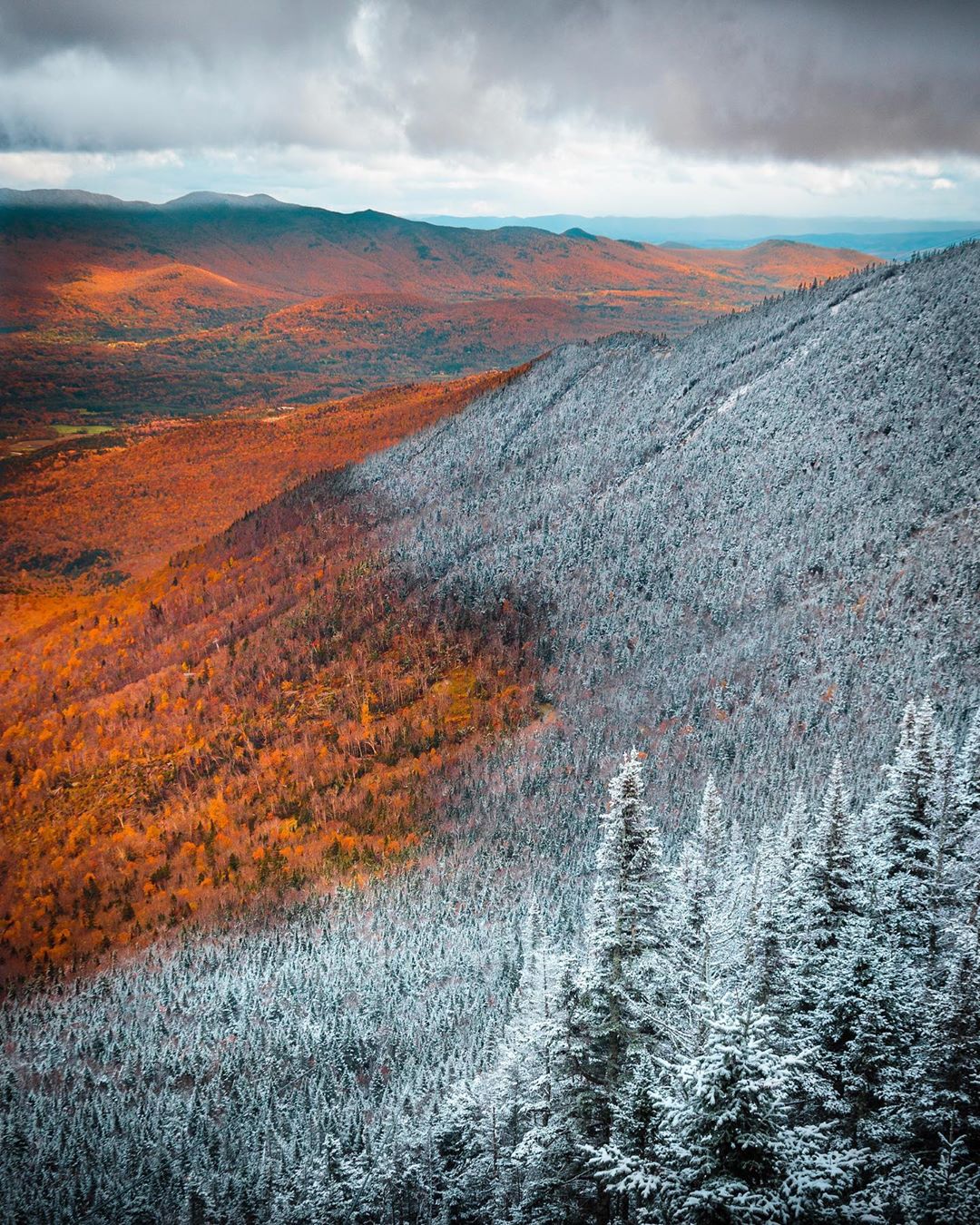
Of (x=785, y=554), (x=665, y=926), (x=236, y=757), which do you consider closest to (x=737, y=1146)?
(x=665, y=926)

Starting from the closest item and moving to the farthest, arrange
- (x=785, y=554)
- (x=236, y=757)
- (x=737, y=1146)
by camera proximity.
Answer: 1. (x=737, y=1146)
2. (x=785, y=554)
3. (x=236, y=757)

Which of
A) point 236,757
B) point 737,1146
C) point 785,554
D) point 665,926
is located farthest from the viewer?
Answer: point 236,757

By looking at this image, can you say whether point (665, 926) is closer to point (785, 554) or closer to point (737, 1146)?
point (737, 1146)

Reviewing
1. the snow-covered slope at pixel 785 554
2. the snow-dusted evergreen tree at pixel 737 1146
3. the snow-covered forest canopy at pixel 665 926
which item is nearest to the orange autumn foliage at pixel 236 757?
the snow-covered forest canopy at pixel 665 926

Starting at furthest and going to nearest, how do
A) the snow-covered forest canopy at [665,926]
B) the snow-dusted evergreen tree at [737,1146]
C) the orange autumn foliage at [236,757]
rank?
the orange autumn foliage at [236,757], the snow-covered forest canopy at [665,926], the snow-dusted evergreen tree at [737,1146]

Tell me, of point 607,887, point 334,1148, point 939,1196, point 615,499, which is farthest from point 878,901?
point 615,499

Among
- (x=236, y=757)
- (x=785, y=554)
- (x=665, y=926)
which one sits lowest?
(x=236, y=757)

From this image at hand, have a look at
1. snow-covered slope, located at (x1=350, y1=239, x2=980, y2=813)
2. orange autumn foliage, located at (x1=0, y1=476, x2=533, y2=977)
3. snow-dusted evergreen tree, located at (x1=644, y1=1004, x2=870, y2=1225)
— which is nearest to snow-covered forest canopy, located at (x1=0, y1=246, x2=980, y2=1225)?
snow-dusted evergreen tree, located at (x1=644, y1=1004, x2=870, y2=1225)

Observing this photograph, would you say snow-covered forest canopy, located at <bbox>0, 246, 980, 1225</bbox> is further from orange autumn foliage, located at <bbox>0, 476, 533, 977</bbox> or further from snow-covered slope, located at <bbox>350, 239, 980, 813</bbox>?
orange autumn foliage, located at <bbox>0, 476, 533, 977</bbox>

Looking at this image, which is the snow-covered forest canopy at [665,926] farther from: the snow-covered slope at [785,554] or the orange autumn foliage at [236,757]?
the orange autumn foliage at [236,757]
